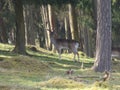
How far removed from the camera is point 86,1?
30672mm

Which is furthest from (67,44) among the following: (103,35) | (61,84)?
(61,84)

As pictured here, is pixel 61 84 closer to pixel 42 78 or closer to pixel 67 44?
pixel 42 78

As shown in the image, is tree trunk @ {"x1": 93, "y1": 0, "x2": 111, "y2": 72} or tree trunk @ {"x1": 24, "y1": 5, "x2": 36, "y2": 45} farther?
tree trunk @ {"x1": 24, "y1": 5, "x2": 36, "y2": 45}

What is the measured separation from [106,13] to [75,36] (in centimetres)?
1653

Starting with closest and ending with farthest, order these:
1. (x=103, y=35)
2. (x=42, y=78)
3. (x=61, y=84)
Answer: (x=61, y=84) < (x=42, y=78) < (x=103, y=35)

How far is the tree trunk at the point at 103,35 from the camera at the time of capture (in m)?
19.1

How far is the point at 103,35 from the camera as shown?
1936 centimetres

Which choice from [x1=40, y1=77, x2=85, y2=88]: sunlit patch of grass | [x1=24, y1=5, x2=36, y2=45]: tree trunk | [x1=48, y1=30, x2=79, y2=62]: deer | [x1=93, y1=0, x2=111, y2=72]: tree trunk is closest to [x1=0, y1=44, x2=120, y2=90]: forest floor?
[x1=40, y1=77, x2=85, y2=88]: sunlit patch of grass

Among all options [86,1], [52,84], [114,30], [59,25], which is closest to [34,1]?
[86,1]

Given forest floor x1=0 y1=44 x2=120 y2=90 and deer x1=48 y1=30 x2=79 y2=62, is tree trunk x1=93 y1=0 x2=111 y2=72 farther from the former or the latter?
deer x1=48 y1=30 x2=79 y2=62

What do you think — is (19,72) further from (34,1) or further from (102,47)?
(34,1)

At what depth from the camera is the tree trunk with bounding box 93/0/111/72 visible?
62.7ft

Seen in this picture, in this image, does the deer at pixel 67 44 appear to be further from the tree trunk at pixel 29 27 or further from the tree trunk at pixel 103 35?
the tree trunk at pixel 29 27

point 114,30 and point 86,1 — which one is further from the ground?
point 86,1
